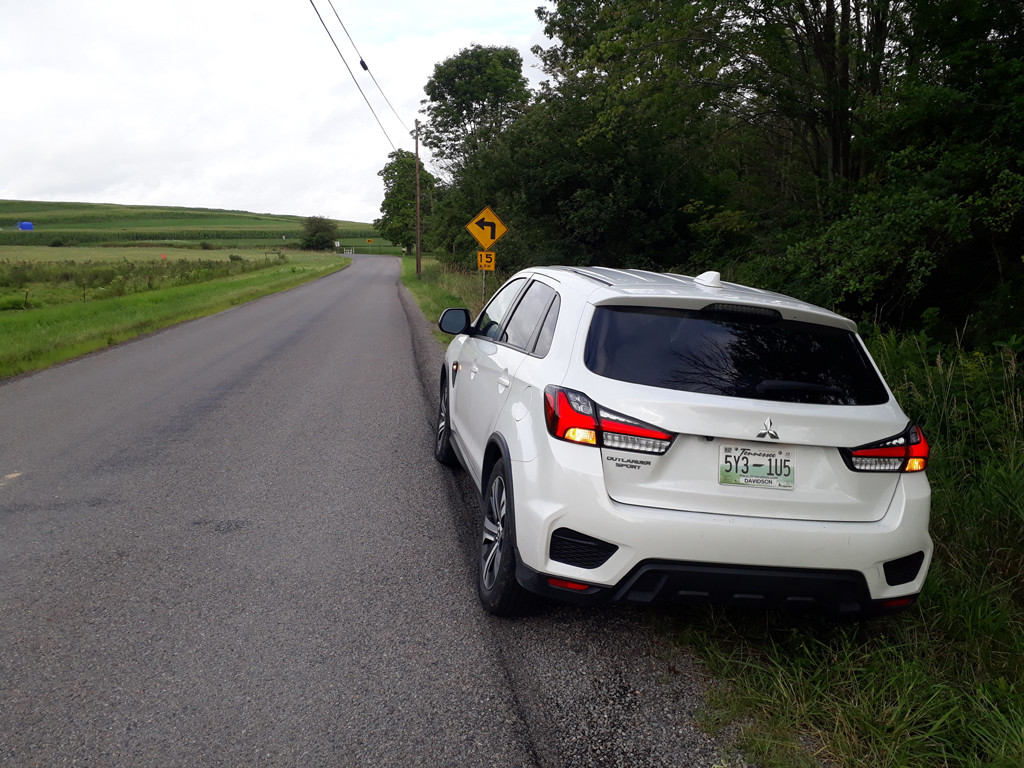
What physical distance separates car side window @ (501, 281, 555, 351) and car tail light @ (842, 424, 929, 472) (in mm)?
1649

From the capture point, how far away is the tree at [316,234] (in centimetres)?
11156

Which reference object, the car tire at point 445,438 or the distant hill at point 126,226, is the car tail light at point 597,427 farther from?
the distant hill at point 126,226

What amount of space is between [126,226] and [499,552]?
146 metres

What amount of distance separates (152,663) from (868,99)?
10.6 m

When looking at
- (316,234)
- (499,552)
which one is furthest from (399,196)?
(499,552)

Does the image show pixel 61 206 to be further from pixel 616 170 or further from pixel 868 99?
pixel 868 99

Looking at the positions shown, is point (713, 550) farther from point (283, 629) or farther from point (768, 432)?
point (283, 629)

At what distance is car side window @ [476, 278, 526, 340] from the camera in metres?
→ 4.74

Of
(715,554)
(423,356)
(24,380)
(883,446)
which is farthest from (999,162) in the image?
(24,380)

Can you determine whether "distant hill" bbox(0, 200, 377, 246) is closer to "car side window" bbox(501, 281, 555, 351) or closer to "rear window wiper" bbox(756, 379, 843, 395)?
"car side window" bbox(501, 281, 555, 351)

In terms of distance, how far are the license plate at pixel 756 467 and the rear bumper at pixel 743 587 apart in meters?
0.32

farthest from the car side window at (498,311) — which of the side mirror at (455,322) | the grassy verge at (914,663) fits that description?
the grassy verge at (914,663)

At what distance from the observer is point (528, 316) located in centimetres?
416

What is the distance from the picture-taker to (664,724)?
2670mm
